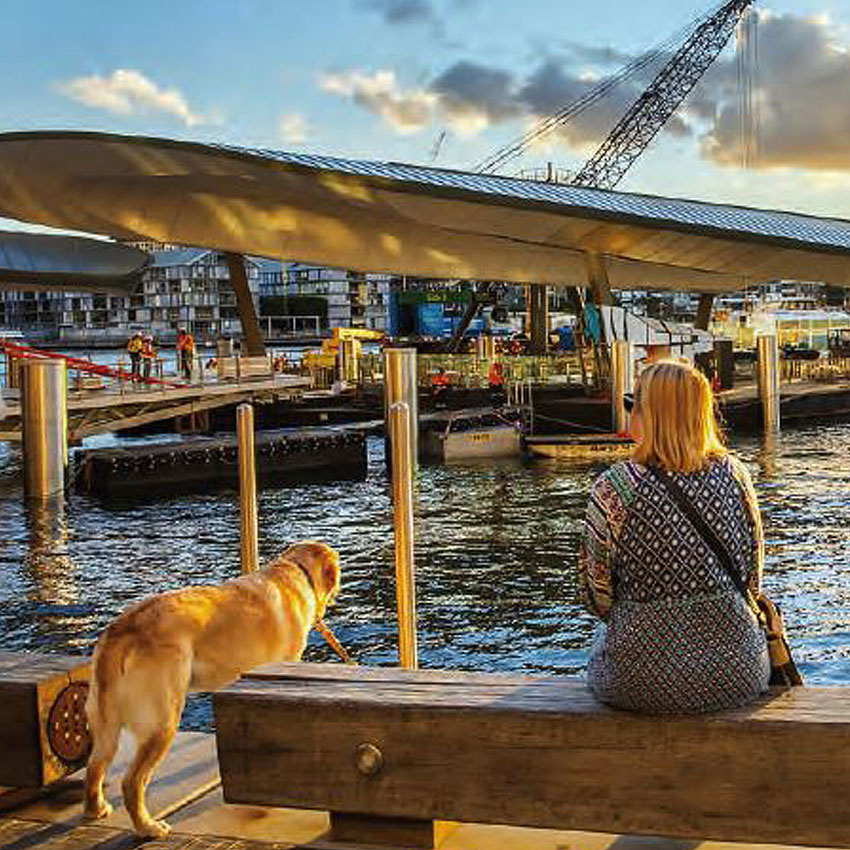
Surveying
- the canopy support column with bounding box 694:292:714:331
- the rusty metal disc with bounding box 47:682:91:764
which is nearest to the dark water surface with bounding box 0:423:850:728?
the rusty metal disc with bounding box 47:682:91:764

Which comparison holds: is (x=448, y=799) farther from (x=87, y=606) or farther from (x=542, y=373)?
(x=542, y=373)

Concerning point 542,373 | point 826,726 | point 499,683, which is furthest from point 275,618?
point 542,373

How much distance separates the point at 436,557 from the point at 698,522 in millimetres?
16005

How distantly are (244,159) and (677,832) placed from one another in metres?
33.2

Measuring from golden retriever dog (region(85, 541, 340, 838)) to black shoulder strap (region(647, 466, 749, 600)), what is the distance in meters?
2.02

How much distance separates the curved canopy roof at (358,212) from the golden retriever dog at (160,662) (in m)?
31.5

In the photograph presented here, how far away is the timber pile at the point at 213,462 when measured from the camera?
28938 mm

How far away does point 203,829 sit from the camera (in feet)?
17.3

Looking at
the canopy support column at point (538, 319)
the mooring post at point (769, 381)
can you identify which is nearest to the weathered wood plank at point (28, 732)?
the mooring post at point (769, 381)

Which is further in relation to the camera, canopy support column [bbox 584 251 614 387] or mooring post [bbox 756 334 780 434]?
canopy support column [bbox 584 251 614 387]

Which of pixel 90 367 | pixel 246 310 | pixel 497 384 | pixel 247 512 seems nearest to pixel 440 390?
pixel 497 384

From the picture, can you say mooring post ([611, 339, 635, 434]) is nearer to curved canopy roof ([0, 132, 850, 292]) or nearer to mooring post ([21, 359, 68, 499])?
curved canopy roof ([0, 132, 850, 292])

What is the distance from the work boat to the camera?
1331 inches

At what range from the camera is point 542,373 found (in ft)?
153
